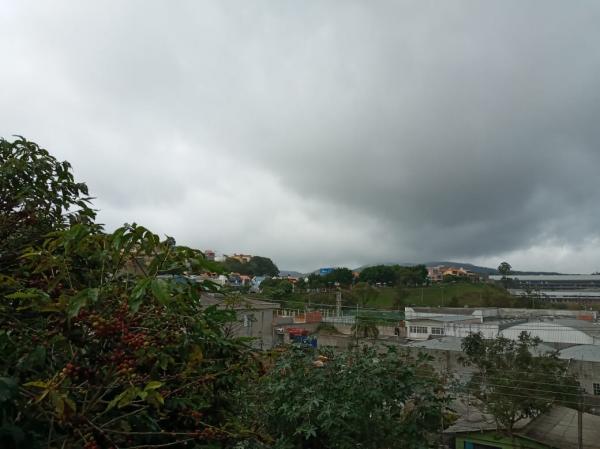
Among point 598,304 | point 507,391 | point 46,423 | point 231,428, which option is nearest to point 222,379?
point 231,428

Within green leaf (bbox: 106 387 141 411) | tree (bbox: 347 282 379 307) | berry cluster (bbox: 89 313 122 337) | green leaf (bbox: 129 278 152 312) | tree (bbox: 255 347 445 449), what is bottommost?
tree (bbox: 347 282 379 307)

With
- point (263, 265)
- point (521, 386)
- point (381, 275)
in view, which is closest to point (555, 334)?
point (521, 386)

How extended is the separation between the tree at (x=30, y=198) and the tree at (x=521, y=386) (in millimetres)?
8946

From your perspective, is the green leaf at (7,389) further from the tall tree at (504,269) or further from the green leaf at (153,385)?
the tall tree at (504,269)

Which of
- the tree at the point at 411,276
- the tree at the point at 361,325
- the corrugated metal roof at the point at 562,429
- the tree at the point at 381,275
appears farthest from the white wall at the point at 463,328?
the tree at the point at 381,275

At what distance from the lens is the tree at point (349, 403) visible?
11.1 ft

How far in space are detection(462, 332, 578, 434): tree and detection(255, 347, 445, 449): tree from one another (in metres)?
6.16

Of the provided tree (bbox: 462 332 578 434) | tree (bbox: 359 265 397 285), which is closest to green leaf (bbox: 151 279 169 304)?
tree (bbox: 462 332 578 434)

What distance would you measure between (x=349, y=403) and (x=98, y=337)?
2.60 metres

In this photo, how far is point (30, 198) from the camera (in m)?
2.12

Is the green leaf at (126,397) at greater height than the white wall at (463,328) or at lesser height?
greater

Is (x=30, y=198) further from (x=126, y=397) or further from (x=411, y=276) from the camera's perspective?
(x=411, y=276)

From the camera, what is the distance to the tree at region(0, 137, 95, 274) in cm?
193

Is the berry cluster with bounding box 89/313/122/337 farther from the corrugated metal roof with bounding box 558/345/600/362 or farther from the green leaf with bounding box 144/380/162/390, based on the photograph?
the corrugated metal roof with bounding box 558/345/600/362
